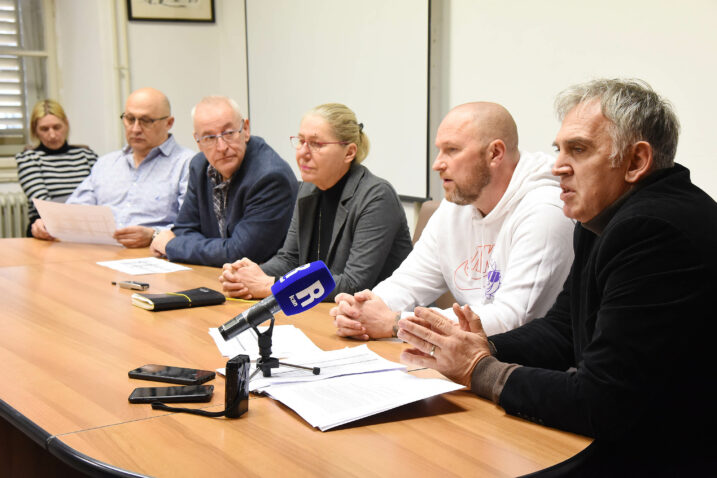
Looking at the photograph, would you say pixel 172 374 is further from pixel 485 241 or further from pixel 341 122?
pixel 341 122

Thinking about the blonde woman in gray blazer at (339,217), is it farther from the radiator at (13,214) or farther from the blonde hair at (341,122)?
the radiator at (13,214)

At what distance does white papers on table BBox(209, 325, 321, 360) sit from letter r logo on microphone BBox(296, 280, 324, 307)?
28 centimetres

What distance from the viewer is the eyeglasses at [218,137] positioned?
125 inches

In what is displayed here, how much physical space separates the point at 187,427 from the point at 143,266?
1.81m

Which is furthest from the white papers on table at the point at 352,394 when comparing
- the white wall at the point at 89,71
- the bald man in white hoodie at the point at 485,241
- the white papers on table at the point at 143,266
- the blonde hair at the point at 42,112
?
the white wall at the point at 89,71

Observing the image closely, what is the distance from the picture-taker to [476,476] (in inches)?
44.8

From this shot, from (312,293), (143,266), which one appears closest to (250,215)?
(143,266)

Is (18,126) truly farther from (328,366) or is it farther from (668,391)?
(668,391)

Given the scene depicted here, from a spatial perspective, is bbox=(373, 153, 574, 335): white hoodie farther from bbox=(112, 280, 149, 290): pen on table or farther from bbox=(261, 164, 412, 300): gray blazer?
bbox=(112, 280, 149, 290): pen on table

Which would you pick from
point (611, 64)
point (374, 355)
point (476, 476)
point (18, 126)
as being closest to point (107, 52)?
point (18, 126)

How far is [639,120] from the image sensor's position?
140 cm

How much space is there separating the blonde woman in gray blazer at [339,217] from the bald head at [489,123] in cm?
59

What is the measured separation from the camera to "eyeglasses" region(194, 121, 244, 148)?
3182 millimetres

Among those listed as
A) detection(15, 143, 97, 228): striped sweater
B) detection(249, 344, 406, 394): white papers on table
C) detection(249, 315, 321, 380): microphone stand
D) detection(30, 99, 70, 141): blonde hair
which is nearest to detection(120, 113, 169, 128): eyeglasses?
detection(15, 143, 97, 228): striped sweater
